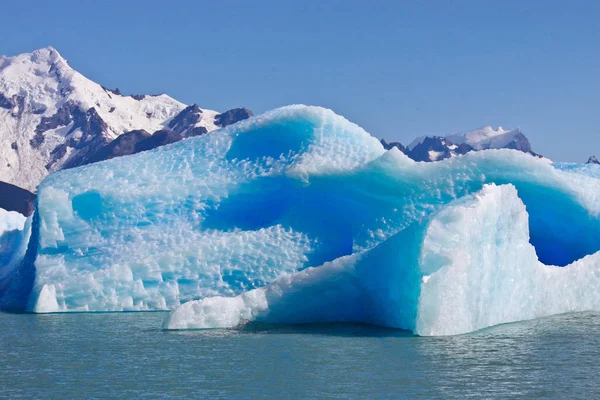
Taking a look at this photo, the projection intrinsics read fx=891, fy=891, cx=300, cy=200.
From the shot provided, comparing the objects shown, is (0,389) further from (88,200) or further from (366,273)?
(88,200)

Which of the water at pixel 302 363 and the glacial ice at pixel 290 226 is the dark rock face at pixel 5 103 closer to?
the glacial ice at pixel 290 226

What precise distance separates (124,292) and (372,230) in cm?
507

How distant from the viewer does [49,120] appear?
10462 cm

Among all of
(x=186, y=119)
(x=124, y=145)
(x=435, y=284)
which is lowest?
(x=435, y=284)

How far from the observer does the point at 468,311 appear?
1320 cm

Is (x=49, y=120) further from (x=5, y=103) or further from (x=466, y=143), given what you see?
(x=466, y=143)

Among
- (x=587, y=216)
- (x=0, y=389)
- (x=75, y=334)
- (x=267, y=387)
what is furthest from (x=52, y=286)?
(x=587, y=216)

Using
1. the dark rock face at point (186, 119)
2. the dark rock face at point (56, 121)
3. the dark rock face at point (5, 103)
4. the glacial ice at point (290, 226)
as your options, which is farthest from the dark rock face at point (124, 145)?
the glacial ice at point (290, 226)

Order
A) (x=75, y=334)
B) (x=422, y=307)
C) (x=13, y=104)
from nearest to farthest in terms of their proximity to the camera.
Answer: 1. (x=422, y=307)
2. (x=75, y=334)
3. (x=13, y=104)

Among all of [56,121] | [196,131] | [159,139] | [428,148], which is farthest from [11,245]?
[56,121]

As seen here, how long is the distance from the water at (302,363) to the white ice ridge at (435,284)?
0.41m

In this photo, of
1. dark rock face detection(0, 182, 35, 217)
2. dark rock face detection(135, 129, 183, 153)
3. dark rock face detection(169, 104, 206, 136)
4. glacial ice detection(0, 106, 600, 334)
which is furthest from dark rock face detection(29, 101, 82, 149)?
glacial ice detection(0, 106, 600, 334)

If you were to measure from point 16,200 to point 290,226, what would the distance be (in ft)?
170

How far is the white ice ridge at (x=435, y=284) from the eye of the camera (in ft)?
42.1
